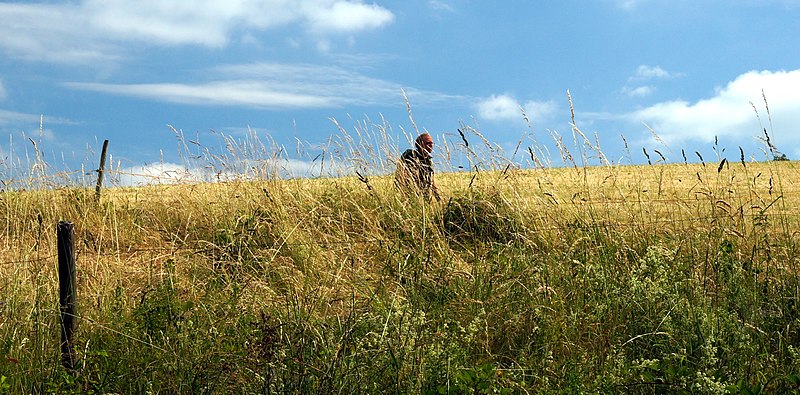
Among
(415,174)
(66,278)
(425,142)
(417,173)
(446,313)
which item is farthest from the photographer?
(425,142)

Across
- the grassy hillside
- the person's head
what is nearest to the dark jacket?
the person's head

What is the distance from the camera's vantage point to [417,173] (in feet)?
26.4

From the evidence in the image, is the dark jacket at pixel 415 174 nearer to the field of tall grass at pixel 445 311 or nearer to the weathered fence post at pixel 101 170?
the field of tall grass at pixel 445 311

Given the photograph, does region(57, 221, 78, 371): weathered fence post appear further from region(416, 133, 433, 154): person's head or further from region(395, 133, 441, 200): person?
region(416, 133, 433, 154): person's head

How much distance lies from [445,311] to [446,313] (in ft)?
0.05

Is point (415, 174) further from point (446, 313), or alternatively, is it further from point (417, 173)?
point (446, 313)

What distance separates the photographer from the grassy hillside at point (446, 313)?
3510 mm

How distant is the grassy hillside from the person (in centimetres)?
58

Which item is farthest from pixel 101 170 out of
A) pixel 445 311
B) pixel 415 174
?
pixel 445 311

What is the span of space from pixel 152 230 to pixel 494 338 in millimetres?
5152

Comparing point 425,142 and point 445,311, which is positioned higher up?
point 425,142

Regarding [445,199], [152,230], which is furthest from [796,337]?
[152,230]

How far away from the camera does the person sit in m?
7.88

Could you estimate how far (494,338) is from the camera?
436 cm
